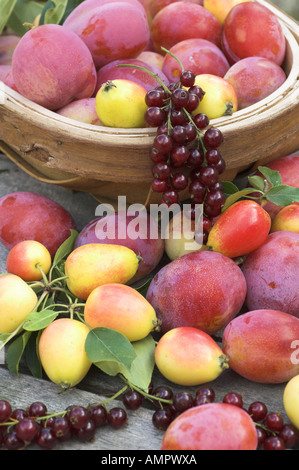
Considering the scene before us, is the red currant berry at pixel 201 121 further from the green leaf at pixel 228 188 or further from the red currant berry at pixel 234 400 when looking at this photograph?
the red currant berry at pixel 234 400

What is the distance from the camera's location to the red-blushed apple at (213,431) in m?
0.57

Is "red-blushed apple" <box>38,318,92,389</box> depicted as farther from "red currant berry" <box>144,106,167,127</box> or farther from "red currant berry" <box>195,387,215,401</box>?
"red currant berry" <box>144,106,167,127</box>

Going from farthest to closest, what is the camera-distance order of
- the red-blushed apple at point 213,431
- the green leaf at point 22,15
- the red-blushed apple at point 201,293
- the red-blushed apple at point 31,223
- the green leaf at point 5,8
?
the green leaf at point 22,15 < the green leaf at point 5,8 < the red-blushed apple at point 31,223 < the red-blushed apple at point 201,293 < the red-blushed apple at point 213,431

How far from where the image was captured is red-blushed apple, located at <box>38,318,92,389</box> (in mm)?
719

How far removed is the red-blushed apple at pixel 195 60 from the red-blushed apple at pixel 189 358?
58 cm

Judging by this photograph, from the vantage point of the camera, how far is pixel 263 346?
2.33ft

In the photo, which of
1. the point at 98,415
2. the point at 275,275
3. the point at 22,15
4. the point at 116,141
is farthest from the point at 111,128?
the point at 22,15

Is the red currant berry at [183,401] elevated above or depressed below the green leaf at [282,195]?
below

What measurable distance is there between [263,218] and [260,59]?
1.26ft

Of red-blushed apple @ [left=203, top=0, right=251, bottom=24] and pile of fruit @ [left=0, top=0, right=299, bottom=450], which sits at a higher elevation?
red-blushed apple @ [left=203, top=0, right=251, bottom=24]

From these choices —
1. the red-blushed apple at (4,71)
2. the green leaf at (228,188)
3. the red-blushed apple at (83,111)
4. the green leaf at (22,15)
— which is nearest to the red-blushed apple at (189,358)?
the green leaf at (228,188)

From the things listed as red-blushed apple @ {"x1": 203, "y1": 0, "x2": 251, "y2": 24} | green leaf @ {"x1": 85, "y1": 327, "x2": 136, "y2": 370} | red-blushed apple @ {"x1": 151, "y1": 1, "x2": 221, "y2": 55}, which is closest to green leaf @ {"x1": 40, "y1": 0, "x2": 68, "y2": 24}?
red-blushed apple @ {"x1": 151, "y1": 1, "x2": 221, "y2": 55}

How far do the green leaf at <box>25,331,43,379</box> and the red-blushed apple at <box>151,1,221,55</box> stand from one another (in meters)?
0.74
